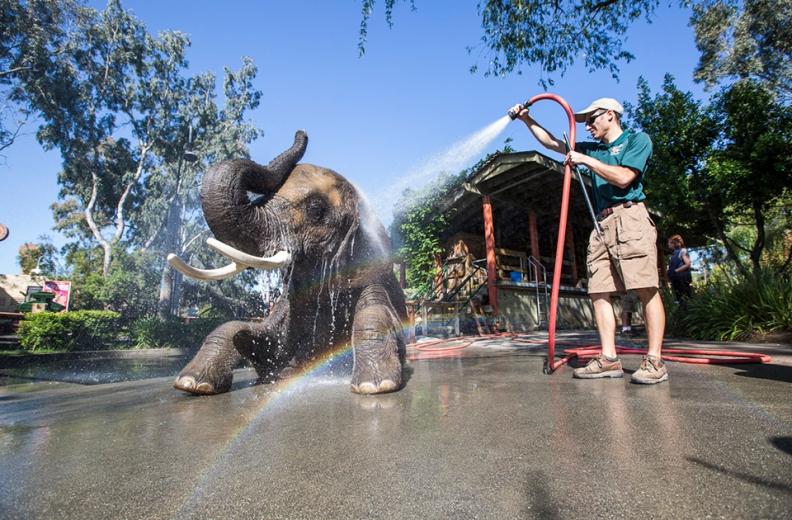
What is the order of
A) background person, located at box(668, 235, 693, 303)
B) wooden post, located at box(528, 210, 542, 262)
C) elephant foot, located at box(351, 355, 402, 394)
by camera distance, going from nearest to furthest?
1. elephant foot, located at box(351, 355, 402, 394)
2. background person, located at box(668, 235, 693, 303)
3. wooden post, located at box(528, 210, 542, 262)

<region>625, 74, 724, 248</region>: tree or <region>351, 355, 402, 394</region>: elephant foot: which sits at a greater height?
<region>625, 74, 724, 248</region>: tree

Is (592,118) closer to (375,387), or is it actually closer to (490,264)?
(375,387)

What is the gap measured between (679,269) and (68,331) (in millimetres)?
16125

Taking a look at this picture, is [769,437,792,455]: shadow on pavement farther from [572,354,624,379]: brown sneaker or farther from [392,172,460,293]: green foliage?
[392,172,460,293]: green foliage

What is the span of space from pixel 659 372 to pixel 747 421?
101 cm

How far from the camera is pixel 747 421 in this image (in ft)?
5.65

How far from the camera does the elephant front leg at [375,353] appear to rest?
2.63 metres

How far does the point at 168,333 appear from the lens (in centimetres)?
1379

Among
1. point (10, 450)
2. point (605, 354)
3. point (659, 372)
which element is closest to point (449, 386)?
point (605, 354)

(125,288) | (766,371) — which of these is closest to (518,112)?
(766,371)

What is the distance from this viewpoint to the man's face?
3.08 meters

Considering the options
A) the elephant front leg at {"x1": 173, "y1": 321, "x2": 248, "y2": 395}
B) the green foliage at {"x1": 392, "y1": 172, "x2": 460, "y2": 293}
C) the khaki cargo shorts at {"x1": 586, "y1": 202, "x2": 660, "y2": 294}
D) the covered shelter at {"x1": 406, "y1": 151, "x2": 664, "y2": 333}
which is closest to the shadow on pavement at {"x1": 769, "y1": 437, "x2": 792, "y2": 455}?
the khaki cargo shorts at {"x1": 586, "y1": 202, "x2": 660, "y2": 294}

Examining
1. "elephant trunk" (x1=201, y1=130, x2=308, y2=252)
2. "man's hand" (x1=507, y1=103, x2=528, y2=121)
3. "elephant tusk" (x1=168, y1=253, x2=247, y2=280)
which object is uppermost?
"man's hand" (x1=507, y1=103, x2=528, y2=121)

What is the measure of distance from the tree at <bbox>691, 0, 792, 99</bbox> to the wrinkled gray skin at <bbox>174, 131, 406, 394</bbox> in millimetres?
14243
